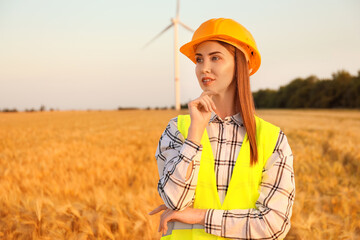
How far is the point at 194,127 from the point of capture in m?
1.53

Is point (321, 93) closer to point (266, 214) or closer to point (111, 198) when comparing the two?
point (111, 198)

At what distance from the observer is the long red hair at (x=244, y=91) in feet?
5.57

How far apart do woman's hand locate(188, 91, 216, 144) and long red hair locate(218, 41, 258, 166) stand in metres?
0.26

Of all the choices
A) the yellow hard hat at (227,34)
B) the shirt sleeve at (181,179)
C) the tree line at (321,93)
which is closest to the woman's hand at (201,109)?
the shirt sleeve at (181,179)

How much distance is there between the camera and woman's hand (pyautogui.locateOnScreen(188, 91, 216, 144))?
153 centimetres

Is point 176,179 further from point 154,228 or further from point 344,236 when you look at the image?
point 344,236

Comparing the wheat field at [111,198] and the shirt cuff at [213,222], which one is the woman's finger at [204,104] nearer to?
the shirt cuff at [213,222]

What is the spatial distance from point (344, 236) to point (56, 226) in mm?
2858

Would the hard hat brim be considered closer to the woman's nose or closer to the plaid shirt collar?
the woman's nose

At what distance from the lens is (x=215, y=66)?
1.74 meters

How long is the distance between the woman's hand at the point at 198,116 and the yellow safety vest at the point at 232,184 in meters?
0.17

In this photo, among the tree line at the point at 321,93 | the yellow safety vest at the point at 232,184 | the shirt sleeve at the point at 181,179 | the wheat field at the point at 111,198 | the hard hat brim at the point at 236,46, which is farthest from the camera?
the tree line at the point at 321,93

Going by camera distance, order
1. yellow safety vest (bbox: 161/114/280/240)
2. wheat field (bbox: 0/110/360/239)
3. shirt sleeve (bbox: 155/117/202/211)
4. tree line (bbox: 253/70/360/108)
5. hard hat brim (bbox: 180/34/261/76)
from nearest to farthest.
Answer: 1. shirt sleeve (bbox: 155/117/202/211)
2. yellow safety vest (bbox: 161/114/280/240)
3. hard hat brim (bbox: 180/34/261/76)
4. wheat field (bbox: 0/110/360/239)
5. tree line (bbox: 253/70/360/108)

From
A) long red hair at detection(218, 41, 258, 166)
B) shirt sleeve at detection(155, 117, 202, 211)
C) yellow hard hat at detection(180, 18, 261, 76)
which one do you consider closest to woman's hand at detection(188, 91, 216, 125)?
shirt sleeve at detection(155, 117, 202, 211)
